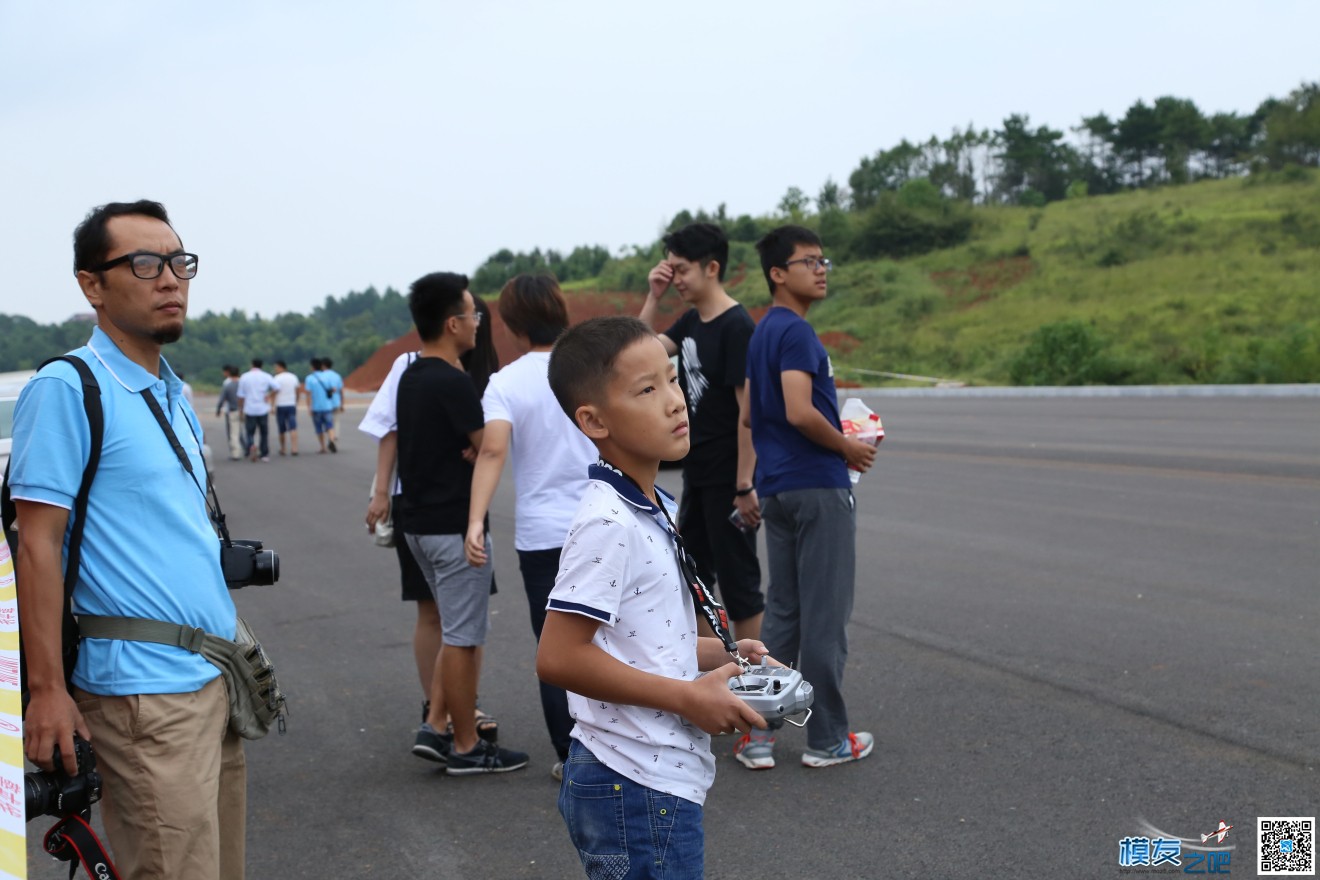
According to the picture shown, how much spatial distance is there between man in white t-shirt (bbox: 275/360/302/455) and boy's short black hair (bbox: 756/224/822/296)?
1923 centimetres

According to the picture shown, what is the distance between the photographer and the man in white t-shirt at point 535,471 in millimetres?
4582

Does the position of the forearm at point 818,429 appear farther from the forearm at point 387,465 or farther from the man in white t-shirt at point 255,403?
the man in white t-shirt at point 255,403

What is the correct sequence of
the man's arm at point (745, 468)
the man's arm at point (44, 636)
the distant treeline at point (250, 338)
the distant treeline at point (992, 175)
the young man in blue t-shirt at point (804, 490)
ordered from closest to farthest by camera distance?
the man's arm at point (44, 636), the young man in blue t-shirt at point (804, 490), the man's arm at point (745, 468), the distant treeline at point (250, 338), the distant treeline at point (992, 175)

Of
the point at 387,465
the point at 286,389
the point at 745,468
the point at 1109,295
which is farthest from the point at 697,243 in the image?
the point at 1109,295

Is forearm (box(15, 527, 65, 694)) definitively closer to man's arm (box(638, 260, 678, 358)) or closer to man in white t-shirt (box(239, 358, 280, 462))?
man's arm (box(638, 260, 678, 358))

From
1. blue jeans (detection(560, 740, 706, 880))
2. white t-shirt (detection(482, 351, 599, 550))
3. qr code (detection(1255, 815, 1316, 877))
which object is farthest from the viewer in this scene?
white t-shirt (detection(482, 351, 599, 550))

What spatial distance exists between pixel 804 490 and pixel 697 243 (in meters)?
1.22

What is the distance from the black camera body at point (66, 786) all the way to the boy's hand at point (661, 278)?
3253 mm

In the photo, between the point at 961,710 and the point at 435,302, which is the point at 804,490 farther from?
the point at 435,302

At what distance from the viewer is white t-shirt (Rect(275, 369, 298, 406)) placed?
75.5ft

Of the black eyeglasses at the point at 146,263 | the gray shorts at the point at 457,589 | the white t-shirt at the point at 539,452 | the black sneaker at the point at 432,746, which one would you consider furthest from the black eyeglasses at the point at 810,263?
the black eyeglasses at the point at 146,263

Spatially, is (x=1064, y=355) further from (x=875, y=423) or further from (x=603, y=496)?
(x=603, y=496)

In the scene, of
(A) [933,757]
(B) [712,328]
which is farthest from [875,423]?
(A) [933,757]

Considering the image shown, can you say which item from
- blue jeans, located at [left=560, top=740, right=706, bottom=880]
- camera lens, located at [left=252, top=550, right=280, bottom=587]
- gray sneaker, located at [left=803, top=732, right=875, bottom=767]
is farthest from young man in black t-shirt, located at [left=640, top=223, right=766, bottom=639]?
blue jeans, located at [left=560, top=740, right=706, bottom=880]
